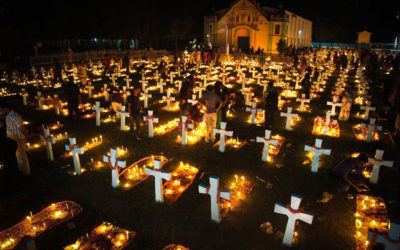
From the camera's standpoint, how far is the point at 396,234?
13.4 ft

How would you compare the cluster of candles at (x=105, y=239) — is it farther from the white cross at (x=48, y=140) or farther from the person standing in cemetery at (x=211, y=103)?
the person standing in cemetery at (x=211, y=103)

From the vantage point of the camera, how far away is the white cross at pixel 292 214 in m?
4.78

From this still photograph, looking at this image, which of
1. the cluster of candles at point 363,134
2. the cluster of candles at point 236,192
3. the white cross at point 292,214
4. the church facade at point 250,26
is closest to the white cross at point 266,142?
the cluster of candles at point 236,192

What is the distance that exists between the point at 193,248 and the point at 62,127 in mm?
8810

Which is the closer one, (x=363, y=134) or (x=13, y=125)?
(x=13, y=125)

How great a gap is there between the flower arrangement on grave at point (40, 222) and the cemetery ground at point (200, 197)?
180 millimetres

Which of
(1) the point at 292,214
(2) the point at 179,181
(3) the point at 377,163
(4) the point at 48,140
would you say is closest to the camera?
(1) the point at 292,214

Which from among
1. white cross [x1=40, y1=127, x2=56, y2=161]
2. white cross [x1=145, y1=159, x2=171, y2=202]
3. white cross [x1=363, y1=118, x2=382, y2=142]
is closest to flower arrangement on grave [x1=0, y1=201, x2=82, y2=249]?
white cross [x1=145, y1=159, x2=171, y2=202]

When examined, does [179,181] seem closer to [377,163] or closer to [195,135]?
[195,135]

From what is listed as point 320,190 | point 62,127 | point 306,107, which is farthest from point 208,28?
point 320,190

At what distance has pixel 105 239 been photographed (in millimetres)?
5262

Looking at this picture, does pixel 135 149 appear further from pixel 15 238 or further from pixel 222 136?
pixel 15 238

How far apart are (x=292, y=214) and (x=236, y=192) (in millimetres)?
2069

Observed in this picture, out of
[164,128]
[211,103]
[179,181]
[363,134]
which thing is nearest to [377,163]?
[363,134]
